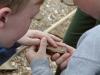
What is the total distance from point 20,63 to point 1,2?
130 cm

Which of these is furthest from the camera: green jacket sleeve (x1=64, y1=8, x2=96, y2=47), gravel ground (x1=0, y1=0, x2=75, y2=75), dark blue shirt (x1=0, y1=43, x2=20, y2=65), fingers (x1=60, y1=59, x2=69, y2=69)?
gravel ground (x1=0, y1=0, x2=75, y2=75)

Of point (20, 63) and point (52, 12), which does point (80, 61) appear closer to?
point (20, 63)

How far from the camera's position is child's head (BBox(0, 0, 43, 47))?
1120 millimetres

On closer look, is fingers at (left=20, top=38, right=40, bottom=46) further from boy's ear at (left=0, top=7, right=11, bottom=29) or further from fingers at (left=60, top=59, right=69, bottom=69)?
boy's ear at (left=0, top=7, right=11, bottom=29)

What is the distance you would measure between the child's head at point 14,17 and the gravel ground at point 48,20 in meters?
1.07

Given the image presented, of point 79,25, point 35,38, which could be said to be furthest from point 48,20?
point 35,38

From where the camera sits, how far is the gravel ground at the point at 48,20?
2.36 metres

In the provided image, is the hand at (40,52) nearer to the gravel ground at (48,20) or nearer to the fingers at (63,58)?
the fingers at (63,58)

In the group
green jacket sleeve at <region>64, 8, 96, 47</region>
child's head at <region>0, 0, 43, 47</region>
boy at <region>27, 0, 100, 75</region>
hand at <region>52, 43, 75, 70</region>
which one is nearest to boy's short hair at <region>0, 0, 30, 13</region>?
child's head at <region>0, 0, 43, 47</region>

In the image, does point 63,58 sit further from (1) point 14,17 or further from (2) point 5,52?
(1) point 14,17

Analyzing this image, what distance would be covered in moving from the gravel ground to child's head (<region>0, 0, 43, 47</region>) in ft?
3.52

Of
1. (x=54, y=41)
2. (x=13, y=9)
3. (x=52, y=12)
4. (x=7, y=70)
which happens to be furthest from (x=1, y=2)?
(x=52, y=12)

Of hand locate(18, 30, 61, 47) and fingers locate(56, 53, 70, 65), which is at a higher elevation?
hand locate(18, 30, 61, 47)

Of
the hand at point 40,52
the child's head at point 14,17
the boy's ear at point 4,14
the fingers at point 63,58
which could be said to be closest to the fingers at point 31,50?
the hand at point 40,52
